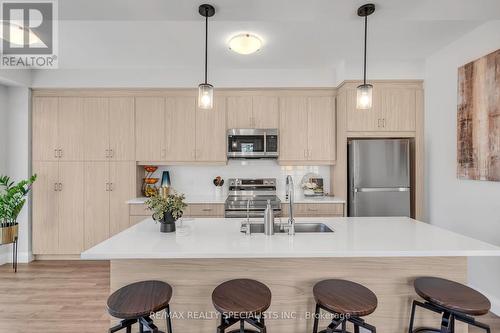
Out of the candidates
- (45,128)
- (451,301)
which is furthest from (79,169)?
(451,301)

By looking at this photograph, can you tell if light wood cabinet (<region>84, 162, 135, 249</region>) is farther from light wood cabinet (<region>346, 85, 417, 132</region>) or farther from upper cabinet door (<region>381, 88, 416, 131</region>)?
upper cabinet door (<region>381, 88, 416, 131</region>)

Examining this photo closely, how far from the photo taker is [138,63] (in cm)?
353

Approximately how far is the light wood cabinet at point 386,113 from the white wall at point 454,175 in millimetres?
209

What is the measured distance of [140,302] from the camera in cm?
143

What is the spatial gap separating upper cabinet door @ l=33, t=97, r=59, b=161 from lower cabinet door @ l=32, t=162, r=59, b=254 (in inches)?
Result: 5.6

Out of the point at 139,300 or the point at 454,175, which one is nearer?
the point at 139,300

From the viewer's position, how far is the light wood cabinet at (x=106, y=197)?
3.70 meters

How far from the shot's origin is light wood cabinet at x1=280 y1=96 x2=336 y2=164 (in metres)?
3.76

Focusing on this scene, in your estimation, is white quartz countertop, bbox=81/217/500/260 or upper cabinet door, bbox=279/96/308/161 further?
upper cabinet door, bbox=279/96/308/161

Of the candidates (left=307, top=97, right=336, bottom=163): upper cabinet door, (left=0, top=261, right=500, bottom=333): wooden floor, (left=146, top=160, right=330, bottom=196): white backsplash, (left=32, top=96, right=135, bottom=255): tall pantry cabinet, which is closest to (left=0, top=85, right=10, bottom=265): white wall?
(left=0, top=261, right=500, bottom=333): wooden floor

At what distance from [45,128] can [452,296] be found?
4812 millimetres

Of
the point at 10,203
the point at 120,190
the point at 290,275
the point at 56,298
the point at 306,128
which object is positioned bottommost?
the point at 56,298

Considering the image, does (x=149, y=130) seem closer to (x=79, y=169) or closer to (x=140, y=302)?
(x=79, y=169)

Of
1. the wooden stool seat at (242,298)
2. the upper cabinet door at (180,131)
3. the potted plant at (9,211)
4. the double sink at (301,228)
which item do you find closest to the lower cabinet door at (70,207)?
the potted plant at (9,211)
